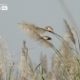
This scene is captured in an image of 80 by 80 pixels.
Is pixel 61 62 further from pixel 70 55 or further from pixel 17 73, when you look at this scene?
pixel 17 73

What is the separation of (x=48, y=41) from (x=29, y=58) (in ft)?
0.72

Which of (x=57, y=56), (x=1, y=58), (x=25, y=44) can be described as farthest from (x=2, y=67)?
(x=57, y=56)

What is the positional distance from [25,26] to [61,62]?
392mm

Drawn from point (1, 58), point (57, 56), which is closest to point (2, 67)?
point (1, 58)

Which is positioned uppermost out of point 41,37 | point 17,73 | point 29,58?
point 41,37

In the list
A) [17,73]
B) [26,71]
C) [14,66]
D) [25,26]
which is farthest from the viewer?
[17,73]

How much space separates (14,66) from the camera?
8.27 feet

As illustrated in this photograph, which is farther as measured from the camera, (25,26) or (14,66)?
(14,66)

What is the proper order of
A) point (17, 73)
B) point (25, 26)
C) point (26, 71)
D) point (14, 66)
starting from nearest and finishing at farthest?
point (25, 26) < point (26, 71) < point (14, 66) < point (17, 73)

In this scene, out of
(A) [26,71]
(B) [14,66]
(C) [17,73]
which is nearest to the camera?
(A) [26,71]

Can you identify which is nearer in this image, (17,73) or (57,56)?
(57,56)

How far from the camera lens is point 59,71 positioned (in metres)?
2.44

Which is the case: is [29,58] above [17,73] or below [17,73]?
above

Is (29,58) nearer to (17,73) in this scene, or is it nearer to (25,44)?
(25,44)
